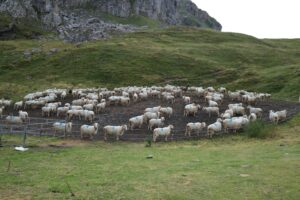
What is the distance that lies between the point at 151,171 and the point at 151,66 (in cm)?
6836

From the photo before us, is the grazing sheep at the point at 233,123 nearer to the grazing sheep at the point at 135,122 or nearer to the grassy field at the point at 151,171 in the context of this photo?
the grassy field at the point at 151,171

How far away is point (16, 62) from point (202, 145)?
68.5 meters

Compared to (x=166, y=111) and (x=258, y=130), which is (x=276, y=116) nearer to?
(x=258, y=130)

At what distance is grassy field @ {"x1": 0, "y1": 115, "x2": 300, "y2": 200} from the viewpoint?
62.2 feet

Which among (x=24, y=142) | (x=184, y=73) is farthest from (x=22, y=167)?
(x=184, y=73)

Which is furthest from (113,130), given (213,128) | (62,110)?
(62,110)

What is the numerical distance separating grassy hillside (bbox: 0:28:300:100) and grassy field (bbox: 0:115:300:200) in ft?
114

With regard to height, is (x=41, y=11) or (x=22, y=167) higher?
(x=41, y=11)

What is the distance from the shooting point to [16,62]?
94000 millimetres

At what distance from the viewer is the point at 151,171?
75.6 feet

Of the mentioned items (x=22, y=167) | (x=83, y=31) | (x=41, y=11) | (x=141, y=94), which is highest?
(x=41, y=11)

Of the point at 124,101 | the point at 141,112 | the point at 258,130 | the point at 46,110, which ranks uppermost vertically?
the point at 124,101

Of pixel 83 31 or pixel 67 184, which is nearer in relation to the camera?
pixel 67 184

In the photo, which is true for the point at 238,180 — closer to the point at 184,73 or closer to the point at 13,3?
the point at 184,73
